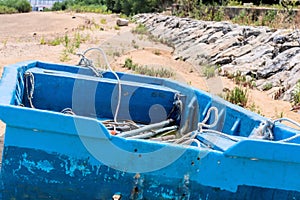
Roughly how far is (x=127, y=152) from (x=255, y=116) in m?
1.22

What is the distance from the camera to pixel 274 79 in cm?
870

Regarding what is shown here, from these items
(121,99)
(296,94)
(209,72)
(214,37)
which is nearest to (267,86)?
(296,94)

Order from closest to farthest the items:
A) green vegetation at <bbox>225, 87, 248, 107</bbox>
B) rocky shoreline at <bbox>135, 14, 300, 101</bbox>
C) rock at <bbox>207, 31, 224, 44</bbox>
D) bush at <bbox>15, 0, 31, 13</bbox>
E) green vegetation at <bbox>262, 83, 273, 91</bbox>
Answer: green vegetation at <bbox>225, 87, 248, 107</bbox>, green vegetation at <bbox>262, 83, 273, 91</bbox>, rocky shoreline at <bbox>135, 14, 300, 101</bbox>, rock at <bbox>207, 31, 224, 44</bbox>, bush at <bbox>15, 0, 31, 13</bbox>

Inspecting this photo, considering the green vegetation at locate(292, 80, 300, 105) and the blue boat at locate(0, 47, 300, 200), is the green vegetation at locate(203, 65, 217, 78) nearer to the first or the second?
the green vegetation at locate(292, 80, 300, 105)

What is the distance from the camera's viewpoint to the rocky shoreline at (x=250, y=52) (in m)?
8.58

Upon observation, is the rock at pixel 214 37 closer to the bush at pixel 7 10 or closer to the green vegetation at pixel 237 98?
the green vegetation at pixel 237 98

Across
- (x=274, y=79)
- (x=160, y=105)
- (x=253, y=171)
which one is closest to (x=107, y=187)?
(x=253, y=171)

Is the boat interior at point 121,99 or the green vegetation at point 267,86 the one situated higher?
the boat interior at point 121,99

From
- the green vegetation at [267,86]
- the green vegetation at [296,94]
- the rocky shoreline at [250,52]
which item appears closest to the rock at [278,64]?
the rocky shoreline at [250,52]

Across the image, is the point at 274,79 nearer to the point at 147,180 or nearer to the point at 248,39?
the point at 248,39

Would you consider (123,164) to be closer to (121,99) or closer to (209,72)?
(121,99)

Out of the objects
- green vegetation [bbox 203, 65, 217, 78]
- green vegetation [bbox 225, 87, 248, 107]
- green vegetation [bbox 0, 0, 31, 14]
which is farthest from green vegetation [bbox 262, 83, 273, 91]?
green vegetation [bbox 0, 0, 31, 14]

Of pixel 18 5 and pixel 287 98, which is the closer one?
pixel 287 98

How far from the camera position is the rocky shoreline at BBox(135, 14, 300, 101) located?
28.1 feet
